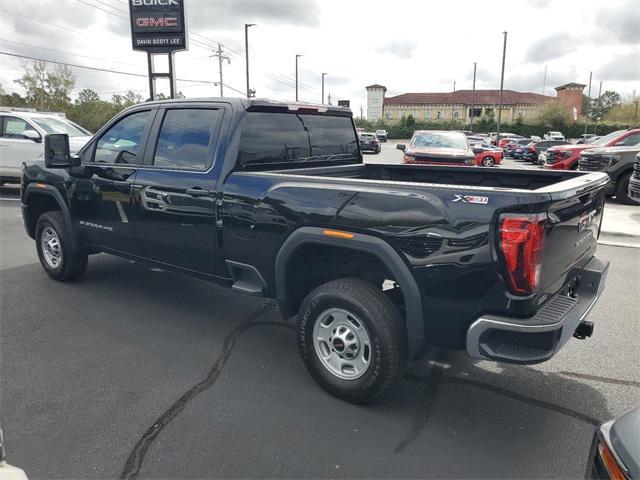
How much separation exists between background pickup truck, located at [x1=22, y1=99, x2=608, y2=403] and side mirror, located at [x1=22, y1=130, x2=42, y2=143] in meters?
7.28

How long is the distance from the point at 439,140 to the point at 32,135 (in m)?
10.4

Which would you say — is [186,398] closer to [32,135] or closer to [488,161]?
[32,135]

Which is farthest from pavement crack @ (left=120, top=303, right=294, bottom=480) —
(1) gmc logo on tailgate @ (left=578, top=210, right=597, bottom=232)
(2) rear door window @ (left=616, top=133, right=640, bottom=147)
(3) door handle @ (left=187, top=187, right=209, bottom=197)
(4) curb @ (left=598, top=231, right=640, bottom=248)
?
(2) rear door window @ (left=616, top=133, right=640, bottom=147)

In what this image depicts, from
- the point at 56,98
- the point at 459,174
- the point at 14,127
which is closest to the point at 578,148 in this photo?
the point at 459,174

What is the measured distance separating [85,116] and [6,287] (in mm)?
44325

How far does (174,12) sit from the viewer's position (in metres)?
19.2

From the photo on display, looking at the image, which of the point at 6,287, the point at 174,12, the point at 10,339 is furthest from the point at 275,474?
the point at 174,12

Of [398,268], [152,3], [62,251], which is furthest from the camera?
[152,3]

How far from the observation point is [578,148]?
49.8 feet

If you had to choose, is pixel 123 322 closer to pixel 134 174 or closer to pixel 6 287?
pixel 134 174

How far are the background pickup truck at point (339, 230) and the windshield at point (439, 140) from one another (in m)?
9.04

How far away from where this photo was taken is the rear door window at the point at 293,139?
381 cm

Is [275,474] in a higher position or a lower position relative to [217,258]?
lower

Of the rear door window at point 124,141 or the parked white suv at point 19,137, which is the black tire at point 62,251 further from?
the parked white suv at point 19,137
